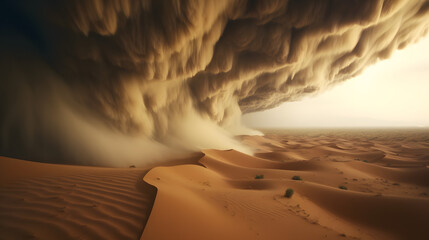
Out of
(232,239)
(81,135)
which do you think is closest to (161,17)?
(81,135)

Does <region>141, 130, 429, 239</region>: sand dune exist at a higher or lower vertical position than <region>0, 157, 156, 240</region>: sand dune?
higher

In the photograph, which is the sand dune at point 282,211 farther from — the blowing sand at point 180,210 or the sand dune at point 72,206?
the sand dune at point 72,206

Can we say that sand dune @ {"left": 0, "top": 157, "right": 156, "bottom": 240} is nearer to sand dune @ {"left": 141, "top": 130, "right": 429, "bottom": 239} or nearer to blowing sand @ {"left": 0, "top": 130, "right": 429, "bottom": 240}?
blowing sand @ {"left": 0, "top": 130, "right": 429, "bottom": 240}

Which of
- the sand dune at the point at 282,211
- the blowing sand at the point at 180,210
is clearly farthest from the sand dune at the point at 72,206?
the sand dune at the point at 282,211

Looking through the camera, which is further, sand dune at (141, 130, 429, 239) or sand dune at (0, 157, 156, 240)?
sand dune at (141, 130, 429, 239)

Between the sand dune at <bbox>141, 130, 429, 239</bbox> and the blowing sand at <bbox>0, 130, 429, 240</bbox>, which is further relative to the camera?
the sand dune at <bbox>141, 130, 429, 239</bbox>

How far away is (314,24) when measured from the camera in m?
6.60

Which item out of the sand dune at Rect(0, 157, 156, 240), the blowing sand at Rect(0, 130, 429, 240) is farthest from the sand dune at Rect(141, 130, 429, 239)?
the sand dune at Rect(0, 157, 156, 240)

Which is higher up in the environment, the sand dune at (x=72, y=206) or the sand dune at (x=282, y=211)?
the sand dune at (x=282, y=211)

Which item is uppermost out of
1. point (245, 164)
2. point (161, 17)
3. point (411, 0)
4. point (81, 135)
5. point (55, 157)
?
point (411, 0)

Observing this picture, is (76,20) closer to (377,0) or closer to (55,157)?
(55,157)

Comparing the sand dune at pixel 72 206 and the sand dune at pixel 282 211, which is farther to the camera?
the sand dune at pixel 282 211

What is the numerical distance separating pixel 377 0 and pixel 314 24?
5.88 ft

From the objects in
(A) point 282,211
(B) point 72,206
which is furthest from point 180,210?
(A) point 282,211
